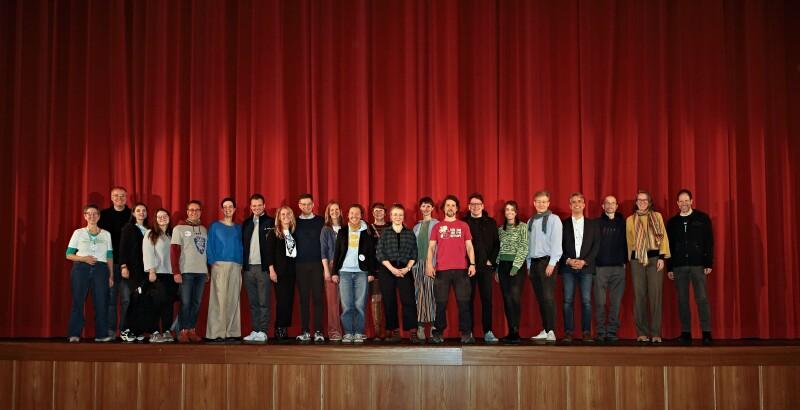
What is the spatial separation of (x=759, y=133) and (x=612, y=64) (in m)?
1.99

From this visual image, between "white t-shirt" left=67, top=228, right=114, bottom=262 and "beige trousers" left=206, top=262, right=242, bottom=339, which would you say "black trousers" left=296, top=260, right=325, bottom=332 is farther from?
"white t-shirt" left=67, top=228, right=114, bottom=262

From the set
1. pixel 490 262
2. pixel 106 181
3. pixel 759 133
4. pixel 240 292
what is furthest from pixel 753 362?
pixel 106 181

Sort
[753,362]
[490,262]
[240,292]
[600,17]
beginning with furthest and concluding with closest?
[600,17] < [240,292] < [490,262] < [753,362]

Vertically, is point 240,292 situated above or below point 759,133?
below

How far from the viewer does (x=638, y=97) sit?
9102 mm

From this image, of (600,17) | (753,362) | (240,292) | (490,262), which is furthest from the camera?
(600,17)

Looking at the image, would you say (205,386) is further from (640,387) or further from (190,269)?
(640,387)

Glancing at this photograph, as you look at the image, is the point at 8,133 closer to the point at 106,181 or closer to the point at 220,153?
the point at 106,181

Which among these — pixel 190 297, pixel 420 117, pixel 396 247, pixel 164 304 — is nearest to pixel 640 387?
pixel 396 247

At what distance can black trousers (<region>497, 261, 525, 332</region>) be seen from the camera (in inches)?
309

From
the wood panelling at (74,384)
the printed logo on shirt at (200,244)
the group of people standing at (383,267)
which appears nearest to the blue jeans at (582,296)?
the group of people standing at (383,267)

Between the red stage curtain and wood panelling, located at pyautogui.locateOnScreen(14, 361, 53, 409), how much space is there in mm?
1874

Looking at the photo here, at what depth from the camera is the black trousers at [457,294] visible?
24.6 feet

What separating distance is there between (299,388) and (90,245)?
10.1 ft
